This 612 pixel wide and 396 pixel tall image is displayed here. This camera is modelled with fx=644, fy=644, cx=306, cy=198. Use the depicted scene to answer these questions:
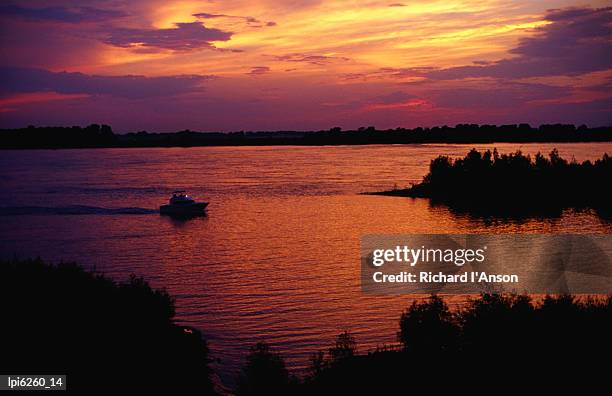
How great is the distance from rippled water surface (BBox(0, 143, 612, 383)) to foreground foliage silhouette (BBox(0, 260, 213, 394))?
2205 millimetres

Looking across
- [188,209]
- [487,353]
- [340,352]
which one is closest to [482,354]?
[487,353]

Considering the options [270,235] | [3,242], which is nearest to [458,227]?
[270,235]

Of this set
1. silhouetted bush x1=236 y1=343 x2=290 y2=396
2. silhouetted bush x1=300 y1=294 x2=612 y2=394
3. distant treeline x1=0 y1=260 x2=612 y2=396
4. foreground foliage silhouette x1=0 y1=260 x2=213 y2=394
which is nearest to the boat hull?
foreground foliage silhouette x1=0 y1=260 x2=213 y2=394

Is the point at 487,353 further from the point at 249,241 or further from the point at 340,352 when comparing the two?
the point at 249,241

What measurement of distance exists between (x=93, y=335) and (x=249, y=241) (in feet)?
112

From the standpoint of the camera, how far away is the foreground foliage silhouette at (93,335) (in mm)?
16656

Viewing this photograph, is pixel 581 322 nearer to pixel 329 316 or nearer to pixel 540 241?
pixel 329 316

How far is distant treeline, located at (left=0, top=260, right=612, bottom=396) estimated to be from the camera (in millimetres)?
15289

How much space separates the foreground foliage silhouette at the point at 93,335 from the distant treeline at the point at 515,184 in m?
56.5

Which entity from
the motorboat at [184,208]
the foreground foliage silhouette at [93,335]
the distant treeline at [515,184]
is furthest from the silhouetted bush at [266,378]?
the distant treeline at [515,184]

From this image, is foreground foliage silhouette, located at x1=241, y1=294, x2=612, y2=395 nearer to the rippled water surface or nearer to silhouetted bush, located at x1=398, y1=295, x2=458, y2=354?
silhouetted bush, located at x1=398, y1=295, x2=458, y2=354

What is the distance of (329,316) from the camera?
2839 cm

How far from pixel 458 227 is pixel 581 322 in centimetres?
4351

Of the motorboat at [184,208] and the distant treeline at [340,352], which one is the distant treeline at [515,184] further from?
the distant treeline at [340,352]
